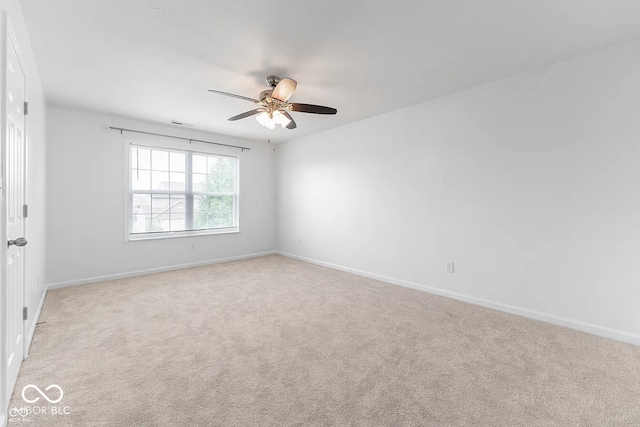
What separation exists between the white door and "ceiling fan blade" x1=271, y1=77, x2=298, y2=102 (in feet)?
5.59

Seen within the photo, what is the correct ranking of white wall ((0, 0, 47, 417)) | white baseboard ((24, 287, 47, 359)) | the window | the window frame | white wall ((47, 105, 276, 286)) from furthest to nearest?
the window → the window frame → white wall ((47, 105, 276, 286)) → white baseboard ((24, 287, 47, 359)) → white wall ((0, 0, 47, 417))

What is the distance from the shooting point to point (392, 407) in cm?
159

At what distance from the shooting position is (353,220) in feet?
15.2

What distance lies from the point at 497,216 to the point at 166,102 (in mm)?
4208

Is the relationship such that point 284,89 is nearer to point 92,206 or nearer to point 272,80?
point 272,80

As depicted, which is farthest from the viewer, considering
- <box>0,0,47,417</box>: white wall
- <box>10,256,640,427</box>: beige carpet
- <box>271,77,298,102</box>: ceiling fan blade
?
<box>271,77,298,102</box>: ceiling fan blade

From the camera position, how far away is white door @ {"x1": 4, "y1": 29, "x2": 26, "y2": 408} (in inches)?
63.5

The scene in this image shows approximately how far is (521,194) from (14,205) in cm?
416

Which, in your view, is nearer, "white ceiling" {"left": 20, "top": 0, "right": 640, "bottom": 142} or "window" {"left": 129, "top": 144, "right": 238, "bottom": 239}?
"white ceiling" {"left": 20, "top": 0, "right": 640, "bottom": 142}

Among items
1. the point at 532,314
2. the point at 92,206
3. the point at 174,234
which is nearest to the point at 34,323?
the point at 92,206

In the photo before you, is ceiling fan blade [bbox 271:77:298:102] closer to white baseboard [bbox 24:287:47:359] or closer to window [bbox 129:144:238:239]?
white baseboard [bbox 24:287:47:359]

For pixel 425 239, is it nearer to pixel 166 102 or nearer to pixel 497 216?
pixel 497 216

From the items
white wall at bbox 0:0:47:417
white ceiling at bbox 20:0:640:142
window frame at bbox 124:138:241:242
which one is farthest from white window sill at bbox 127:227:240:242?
white ceiling at bbox 20:0:640:142

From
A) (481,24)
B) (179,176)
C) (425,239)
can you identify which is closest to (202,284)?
(179,176)
